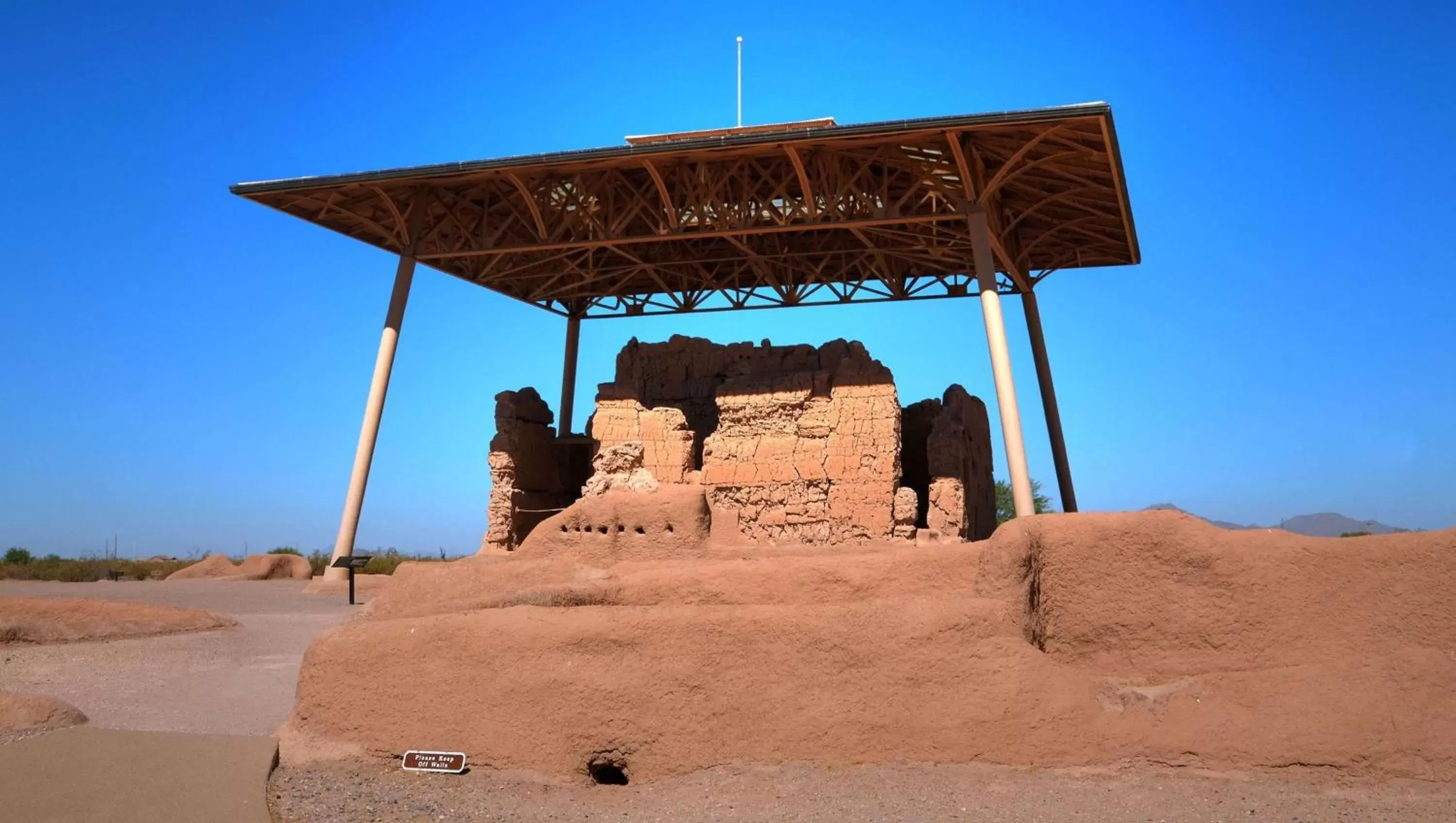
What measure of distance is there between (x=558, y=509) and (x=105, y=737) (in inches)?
565

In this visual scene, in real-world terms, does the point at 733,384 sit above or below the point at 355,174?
below

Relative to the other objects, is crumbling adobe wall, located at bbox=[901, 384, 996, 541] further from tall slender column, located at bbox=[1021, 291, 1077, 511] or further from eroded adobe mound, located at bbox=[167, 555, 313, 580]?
eroded adobe mound, located at bbox=[167, 555, 313, 580]

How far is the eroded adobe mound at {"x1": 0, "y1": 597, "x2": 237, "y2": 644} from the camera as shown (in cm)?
1600

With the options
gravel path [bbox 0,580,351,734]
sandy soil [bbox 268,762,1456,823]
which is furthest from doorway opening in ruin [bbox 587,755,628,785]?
gravel path [bbox 0,580,351,734]

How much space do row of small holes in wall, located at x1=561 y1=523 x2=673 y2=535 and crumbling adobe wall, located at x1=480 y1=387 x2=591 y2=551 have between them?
9695 mm

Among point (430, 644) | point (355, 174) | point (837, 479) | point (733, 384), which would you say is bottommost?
point (430, 644)

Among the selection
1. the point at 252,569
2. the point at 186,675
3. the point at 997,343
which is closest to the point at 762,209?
the point at 997,343

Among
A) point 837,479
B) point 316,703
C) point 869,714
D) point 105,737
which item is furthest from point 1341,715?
point 837,479

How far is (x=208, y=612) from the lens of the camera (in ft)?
60.3

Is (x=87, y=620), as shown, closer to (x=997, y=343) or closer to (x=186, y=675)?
(x=186, y=675)

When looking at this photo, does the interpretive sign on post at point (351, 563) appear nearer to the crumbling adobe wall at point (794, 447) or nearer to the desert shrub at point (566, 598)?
the crumbling adobe wall at point (794, 447)

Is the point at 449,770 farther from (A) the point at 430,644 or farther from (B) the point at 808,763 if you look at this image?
(B) the point at 808,763

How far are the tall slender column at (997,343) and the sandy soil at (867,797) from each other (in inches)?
466

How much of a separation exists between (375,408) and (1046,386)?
14735mm
